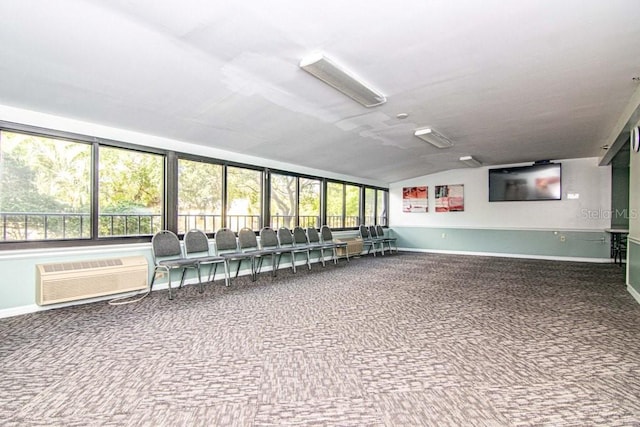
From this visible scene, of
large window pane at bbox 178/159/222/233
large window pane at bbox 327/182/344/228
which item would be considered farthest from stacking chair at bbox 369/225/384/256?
large window pane at bbox 178/159/222/233

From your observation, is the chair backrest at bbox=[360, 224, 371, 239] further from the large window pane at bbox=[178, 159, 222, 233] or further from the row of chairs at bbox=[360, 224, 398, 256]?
the large window pane at bbox=[178, 159, 222, 233]

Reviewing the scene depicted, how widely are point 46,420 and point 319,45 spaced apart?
3041mm

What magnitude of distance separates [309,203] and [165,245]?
3.69 m

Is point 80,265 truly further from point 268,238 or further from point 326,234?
point 326,234

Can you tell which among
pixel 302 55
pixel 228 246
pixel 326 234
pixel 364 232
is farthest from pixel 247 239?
pixel 364 232

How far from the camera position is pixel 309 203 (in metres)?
7.72

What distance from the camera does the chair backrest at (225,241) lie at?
17.5 feet

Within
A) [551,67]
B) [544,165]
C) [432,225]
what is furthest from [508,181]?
[551,67]

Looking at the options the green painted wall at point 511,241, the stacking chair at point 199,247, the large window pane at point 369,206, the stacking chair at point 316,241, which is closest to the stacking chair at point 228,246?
the stacking chair at point 199,247

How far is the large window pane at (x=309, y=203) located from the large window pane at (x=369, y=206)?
2217 mm

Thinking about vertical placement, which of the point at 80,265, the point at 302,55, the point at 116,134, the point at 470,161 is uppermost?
the point at 302,55

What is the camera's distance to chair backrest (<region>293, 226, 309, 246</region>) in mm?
6774

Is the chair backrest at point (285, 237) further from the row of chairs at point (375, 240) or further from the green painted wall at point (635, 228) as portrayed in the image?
the green painted wall at point (635, 228)

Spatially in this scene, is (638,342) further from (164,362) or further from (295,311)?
(164,362)
